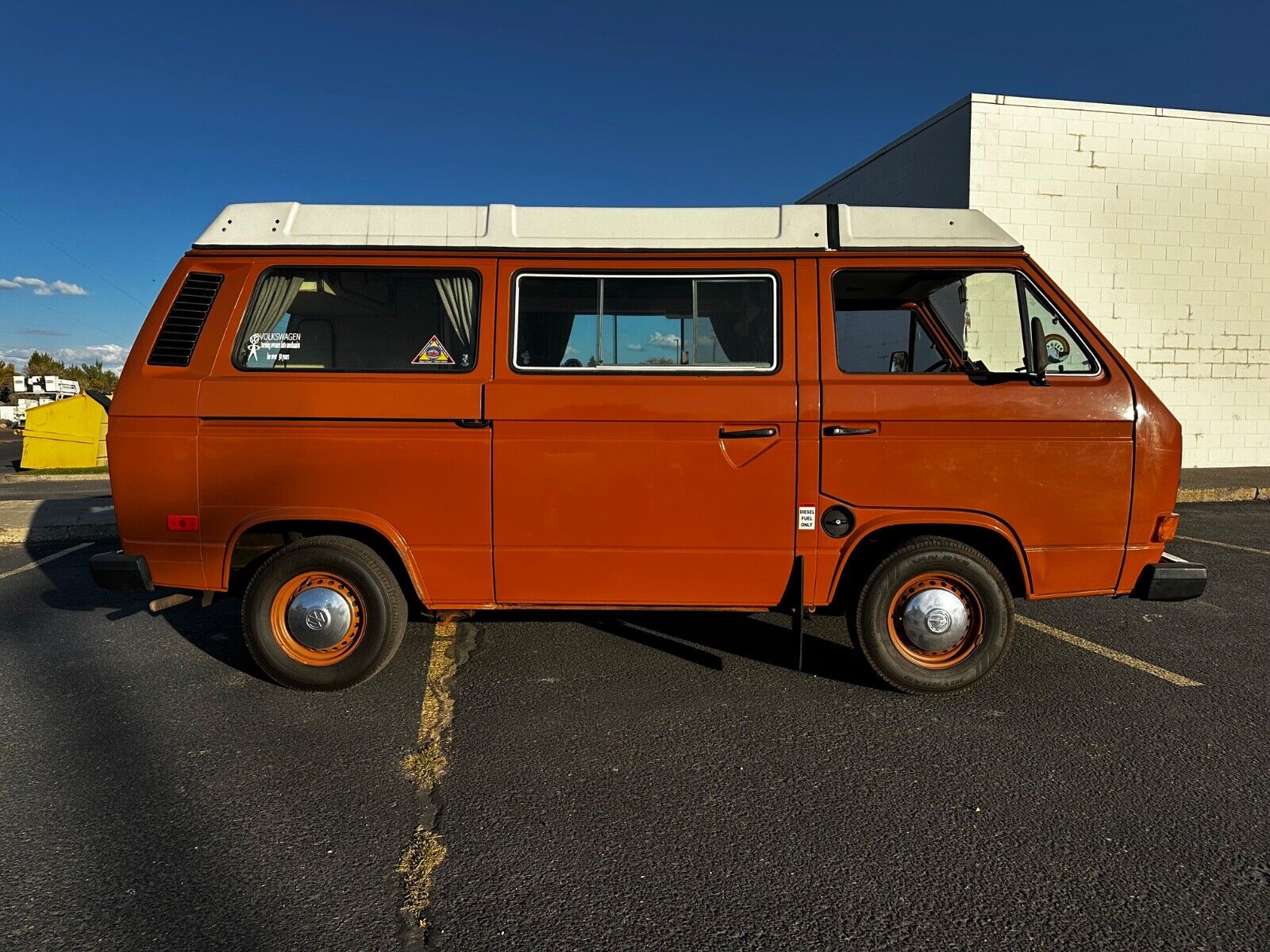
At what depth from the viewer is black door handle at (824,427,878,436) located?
3527mm

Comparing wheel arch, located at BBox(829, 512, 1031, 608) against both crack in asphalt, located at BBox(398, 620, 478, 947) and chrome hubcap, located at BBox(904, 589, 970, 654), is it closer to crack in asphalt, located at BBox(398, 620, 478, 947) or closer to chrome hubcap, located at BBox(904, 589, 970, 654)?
chrome hubcap, located at BBox(904, 589, 970, 654)

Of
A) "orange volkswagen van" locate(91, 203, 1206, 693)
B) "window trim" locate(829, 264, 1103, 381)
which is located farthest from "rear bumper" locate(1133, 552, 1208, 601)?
"window trim" locate(829, 264, 1103, 381)

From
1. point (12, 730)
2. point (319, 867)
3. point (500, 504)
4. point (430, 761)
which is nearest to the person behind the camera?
point (319, 867)

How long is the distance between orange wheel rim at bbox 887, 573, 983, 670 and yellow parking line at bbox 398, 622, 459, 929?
220 cm

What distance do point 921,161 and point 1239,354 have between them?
5685 mm

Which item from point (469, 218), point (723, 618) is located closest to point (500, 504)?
point (469, 218)

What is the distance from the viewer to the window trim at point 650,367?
3.62 meters

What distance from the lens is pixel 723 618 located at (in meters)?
4.99

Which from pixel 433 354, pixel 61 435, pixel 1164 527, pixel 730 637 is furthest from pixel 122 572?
pixel 61 435

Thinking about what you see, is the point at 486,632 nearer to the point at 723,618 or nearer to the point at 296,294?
the point at 723,618

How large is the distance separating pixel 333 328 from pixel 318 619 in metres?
1.46

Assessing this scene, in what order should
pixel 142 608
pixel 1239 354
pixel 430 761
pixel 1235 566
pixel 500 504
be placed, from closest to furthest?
pixel 430 761 < pixel 500 504 < pixel 142 608 < pixel 1235 566 < pixel 1239 354

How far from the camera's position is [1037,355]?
343 cm

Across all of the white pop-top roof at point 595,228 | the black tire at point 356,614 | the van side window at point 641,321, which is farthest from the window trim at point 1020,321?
the black tire at point 356,614
